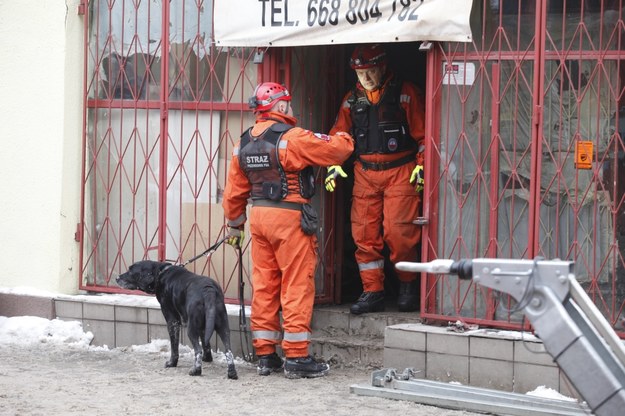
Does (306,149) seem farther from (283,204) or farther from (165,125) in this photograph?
(165,125)

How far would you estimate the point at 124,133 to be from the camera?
10.1 meters

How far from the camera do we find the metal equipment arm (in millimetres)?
4277

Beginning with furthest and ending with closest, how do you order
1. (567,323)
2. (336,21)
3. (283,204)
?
1. (336,21)
2. (283,204)
3. (567,323)

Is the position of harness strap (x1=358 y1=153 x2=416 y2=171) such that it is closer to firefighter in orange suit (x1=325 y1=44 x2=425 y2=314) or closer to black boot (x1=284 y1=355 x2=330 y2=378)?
firefighter in orange suit (x1=325 y1=44 x2=425 y2=314)

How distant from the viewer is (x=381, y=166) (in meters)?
9.30

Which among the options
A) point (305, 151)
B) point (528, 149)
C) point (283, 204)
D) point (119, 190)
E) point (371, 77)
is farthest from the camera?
point (119, 190)

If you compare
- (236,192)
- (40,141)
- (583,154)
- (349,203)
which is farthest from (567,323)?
(40,141)

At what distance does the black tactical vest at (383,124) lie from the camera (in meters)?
9.27

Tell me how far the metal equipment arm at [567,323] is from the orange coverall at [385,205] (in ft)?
15.3

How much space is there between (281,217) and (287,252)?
25 cm

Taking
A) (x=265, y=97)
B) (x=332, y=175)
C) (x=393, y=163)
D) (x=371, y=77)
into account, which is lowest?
(x=332, y=175)

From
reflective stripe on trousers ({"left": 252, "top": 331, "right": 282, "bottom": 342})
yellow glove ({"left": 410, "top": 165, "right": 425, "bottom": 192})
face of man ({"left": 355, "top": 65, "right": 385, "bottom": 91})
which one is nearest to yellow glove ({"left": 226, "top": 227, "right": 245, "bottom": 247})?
reflective stripe on trousers ({"left": 252, "top": 331, "right": 282, "bottom": 342})

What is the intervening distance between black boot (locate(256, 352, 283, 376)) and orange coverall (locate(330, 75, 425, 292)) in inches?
41.3

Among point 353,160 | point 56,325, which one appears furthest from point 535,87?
point 56,325
